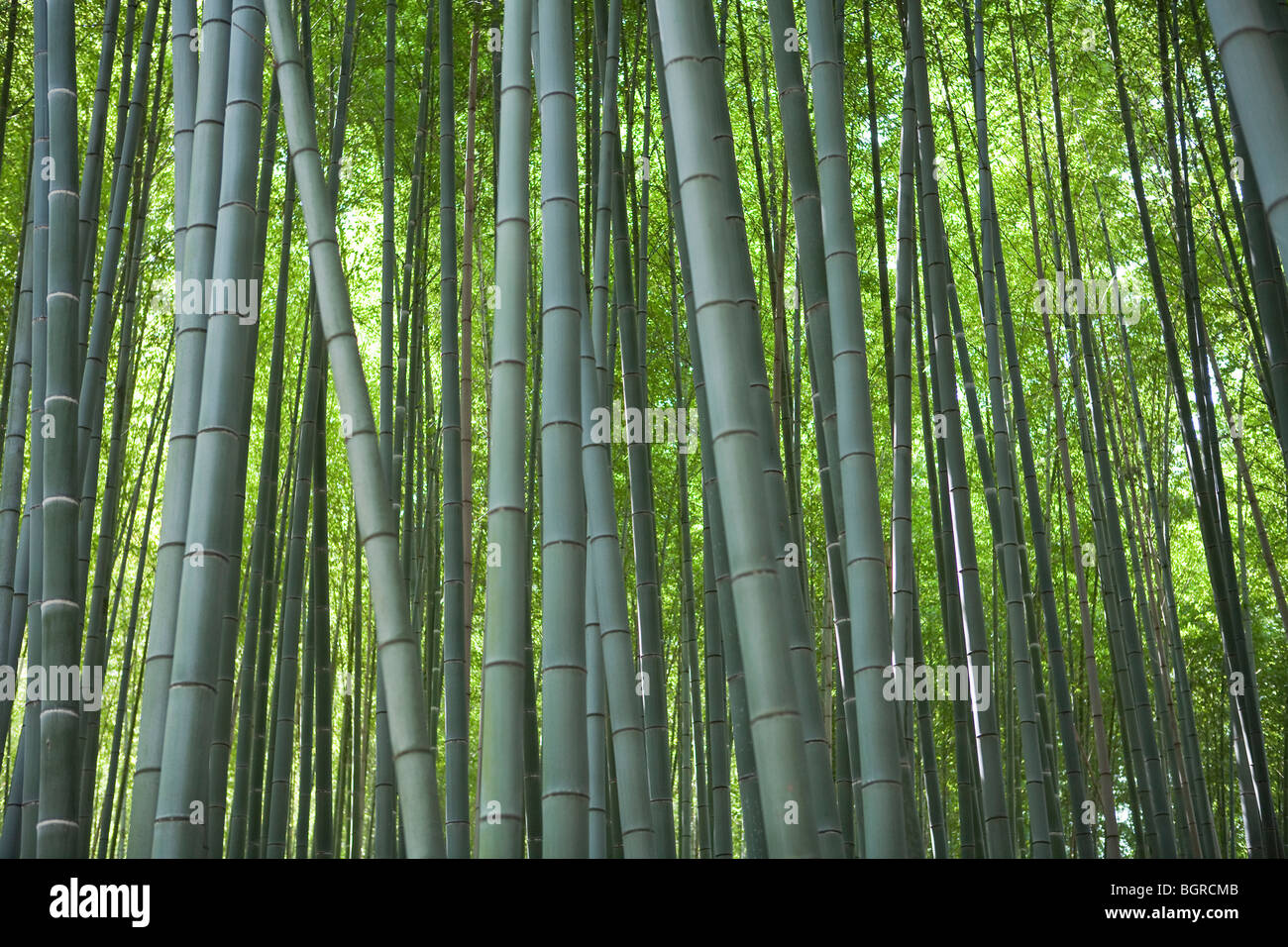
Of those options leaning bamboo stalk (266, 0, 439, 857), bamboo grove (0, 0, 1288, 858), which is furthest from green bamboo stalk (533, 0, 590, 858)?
leaning bamboo stalk (266, 0, 439, 857)

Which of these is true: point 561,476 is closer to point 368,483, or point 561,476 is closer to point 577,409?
point 577,409

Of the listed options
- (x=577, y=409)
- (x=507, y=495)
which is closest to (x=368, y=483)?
(x=507, y=495)

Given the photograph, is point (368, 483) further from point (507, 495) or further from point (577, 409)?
point (577, 409)

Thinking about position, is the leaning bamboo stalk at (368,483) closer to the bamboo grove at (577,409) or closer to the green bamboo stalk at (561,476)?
the bamboo grove at (577,409)

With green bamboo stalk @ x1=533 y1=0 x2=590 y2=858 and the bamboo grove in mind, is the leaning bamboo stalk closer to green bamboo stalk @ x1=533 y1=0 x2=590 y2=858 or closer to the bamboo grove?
the bamboo grove

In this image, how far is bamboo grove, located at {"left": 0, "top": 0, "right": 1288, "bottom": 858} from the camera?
146 cm

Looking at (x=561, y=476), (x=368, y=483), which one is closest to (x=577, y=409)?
(x=561, y=476)

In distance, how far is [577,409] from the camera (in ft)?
5.02

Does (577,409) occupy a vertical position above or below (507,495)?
above

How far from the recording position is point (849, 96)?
5484mm

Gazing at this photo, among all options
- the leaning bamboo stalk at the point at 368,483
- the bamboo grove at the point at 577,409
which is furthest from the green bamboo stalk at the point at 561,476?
the leaning bamboo stalk at the point at 368,483
